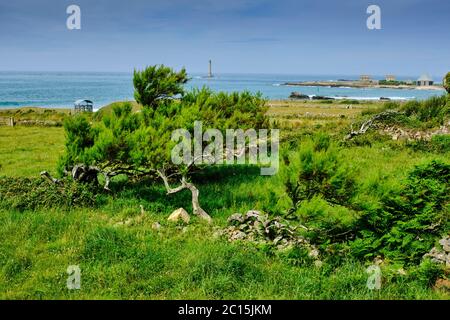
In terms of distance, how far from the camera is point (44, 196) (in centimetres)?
973

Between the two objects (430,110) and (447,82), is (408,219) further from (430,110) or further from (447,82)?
(447,82)

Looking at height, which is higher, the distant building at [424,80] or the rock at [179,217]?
the distant building at [424,80]

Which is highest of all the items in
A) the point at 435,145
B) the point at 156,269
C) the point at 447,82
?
the point at 447,82

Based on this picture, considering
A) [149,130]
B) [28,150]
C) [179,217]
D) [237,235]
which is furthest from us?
[28,150]

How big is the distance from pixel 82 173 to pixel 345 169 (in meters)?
7.66

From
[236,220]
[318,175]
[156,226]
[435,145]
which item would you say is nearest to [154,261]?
[156,226]

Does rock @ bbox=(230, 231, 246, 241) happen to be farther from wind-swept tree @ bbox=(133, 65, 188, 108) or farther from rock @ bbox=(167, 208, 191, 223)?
wind-swept tree @ bbox=(133, 65, 188, 108)

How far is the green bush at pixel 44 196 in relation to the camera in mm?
9500

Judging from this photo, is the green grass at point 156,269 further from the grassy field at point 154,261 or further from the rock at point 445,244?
the rock at point 445,244

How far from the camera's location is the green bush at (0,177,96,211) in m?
9.50

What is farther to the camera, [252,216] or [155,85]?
[155,85]

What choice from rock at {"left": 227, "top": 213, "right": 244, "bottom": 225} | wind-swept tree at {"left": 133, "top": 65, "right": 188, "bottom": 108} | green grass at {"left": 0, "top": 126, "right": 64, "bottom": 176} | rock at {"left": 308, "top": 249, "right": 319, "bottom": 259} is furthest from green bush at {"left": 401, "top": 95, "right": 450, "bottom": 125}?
green grass at {"left": 0, "top": 126, "right": 64, "bottom": 176}

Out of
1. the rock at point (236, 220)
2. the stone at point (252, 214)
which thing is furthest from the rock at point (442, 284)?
the rock at point (236, 220)
